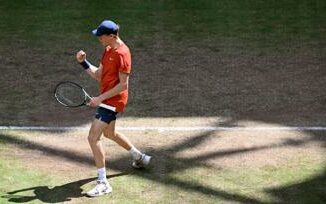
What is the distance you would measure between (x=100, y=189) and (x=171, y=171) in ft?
3.31

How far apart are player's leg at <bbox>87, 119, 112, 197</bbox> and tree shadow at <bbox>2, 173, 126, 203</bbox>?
183 millimetres

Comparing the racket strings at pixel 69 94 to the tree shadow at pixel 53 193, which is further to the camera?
the racket strings at pixel 69 94

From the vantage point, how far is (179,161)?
25.9 feet

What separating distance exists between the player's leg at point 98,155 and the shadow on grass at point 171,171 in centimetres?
22

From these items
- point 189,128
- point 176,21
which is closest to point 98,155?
point 189,128

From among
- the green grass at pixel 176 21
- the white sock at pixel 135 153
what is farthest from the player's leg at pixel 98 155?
the green grass at pixel 176 21

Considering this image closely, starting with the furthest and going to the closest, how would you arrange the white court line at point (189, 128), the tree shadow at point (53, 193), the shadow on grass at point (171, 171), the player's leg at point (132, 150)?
the white court line at point (189, 128), the player's leg at point (132, 150), the shadow on grass at point (171, 171), the tree shadow at point (53, 193)

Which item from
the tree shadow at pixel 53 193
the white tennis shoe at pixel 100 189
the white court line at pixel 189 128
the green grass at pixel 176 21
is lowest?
the tree shadow at pixel 53 193

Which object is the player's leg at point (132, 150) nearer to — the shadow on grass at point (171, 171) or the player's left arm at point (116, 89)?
the shadow on grass at point (171, 171)

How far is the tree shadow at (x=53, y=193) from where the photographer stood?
6863mm

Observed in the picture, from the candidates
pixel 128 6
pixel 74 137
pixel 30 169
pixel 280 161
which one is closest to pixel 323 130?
pixel 280 161

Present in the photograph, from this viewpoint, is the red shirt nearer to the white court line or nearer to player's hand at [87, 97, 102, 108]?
player's hand at [87, 97, 102, 108]

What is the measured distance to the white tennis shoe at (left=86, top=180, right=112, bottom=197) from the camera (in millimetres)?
6914

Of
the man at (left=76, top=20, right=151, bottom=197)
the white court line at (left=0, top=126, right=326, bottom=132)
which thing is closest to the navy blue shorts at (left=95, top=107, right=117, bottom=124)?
the man at (left=76, top=20, right=151, bottom=197)
